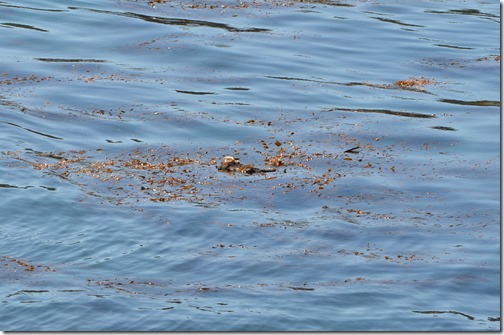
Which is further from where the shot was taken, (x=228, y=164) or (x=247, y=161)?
(x=247, y=161)

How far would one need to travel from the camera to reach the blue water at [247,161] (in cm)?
1267

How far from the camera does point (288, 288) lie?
13008mm

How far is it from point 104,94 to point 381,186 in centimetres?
718

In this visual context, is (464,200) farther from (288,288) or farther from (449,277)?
(288,288)

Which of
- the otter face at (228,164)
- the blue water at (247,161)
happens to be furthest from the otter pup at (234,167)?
the blue water at (247,161)

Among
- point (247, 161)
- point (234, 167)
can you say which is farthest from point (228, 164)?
point (247, 161)

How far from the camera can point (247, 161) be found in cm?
1827

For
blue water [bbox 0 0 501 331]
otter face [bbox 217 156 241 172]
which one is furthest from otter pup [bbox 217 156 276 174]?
blue water [bbox 0 0 501 331]

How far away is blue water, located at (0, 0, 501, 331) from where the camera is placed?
12672 mm

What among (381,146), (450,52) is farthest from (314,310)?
(450,52)

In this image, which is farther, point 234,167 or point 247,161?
point 247,161

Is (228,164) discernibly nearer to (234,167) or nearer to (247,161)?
(234,167)

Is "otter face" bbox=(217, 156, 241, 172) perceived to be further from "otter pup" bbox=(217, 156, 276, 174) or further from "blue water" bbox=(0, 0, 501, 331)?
"blue water" bbox=(0, 0, 501, 331)

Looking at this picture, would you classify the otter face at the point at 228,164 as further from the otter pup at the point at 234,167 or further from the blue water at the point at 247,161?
the blue water at the point at 247,161
